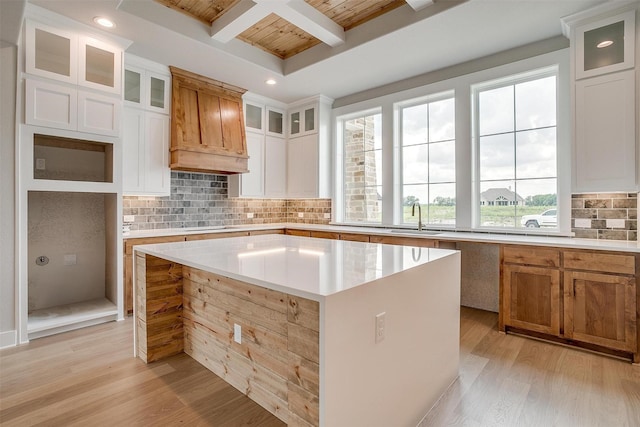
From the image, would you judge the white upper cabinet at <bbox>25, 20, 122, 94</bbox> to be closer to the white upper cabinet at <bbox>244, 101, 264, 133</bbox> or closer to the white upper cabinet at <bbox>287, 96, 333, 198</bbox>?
the white upper cabinet at <bbox>244, 101, 264, 133</bbox>

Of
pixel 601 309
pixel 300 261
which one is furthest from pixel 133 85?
pixel 601 309

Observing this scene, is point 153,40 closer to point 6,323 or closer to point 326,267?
point 6,323

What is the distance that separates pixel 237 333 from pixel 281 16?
9.01 feet

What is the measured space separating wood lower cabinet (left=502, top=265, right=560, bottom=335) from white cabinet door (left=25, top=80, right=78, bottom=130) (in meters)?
4.17

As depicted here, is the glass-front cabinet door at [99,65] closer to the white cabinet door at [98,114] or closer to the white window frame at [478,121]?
the white cabinet door at [98,114]

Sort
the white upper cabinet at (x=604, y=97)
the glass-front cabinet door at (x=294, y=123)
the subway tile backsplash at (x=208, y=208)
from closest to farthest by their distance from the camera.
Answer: the white upper cabinet at (x=604, y=97)
the subway tile backsplash at (x=208, y=208)
the glass-front cabinet door at (x=294, y=123)

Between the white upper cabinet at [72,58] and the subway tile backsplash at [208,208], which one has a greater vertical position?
the white upper cabinet at [72,58]

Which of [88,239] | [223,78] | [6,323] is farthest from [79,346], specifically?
[223,78]

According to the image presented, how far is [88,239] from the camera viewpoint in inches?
139

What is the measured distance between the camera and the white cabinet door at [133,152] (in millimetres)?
3566

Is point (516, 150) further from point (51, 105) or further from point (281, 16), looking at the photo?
point (51, 105)

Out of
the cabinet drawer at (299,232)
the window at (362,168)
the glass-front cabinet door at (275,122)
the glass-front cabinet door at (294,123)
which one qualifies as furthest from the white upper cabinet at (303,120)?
the cabinet drawer at (299,232)

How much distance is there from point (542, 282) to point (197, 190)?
409cm

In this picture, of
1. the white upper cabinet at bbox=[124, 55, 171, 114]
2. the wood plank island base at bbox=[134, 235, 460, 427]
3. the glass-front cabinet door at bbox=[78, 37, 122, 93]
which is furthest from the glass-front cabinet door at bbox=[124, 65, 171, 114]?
the wood plank island base at bbox=[134, 235, 460, 427]
